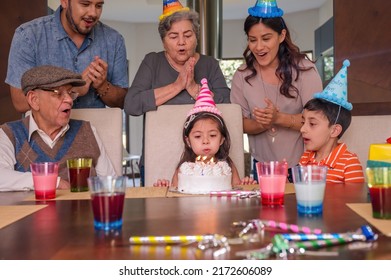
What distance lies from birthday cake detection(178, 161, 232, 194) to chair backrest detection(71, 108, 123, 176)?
66cm

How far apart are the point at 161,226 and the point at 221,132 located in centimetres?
122

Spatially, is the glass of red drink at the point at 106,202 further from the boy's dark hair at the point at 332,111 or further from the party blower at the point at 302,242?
the boy's dark hair at the point at 332,111

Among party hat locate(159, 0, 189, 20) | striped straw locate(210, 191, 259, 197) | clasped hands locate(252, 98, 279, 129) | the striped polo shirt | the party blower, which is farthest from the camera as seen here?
party hat locate(159, 0, 189, 20)

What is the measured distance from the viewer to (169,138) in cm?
254

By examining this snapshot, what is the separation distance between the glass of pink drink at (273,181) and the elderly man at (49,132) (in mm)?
976

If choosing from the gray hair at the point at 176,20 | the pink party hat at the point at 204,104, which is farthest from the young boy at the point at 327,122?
the gray hair at the point at 176,20

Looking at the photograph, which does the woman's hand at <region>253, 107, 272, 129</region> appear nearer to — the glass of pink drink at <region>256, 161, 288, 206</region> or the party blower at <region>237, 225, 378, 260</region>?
the glass of pink drink at <region>256, 161, 288, 206</region>

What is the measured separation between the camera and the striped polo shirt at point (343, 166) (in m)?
2.22

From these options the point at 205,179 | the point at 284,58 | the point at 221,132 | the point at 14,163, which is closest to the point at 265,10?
the point at 284,58

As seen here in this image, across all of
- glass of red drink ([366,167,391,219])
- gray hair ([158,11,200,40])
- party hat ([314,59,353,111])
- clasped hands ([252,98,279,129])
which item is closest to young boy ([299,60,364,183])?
party hat ([314,59,353,111])

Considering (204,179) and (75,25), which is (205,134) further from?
(75,25)

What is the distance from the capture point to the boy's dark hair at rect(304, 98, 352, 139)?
244cm

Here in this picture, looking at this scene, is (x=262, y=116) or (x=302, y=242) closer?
(x=302, y=242)
